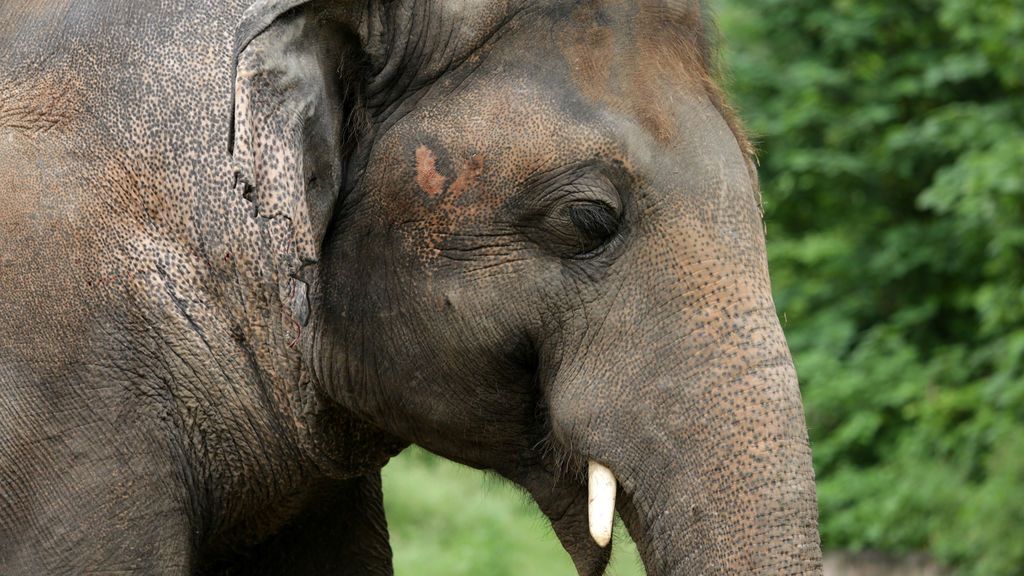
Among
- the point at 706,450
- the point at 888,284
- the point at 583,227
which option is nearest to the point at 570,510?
the point at 706,450

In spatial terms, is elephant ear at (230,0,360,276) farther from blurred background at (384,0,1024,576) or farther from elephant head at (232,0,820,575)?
blurred background at (384,0,1024,576)

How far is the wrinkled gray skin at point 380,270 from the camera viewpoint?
2.25 metres

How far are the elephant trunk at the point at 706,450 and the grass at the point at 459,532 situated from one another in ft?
14.9

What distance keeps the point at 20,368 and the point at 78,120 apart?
42 centimetres

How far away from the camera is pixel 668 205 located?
90.5 inches

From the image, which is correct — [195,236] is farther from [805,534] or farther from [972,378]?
[972,378]

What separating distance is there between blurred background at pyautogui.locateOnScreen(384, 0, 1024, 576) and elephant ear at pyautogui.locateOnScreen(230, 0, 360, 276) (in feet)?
14.6

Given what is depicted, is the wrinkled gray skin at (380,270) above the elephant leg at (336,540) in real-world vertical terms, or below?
above

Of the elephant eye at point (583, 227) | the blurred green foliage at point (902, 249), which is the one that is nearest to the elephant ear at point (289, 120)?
the elephant eye at point (583, 227)

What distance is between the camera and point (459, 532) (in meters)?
8.09

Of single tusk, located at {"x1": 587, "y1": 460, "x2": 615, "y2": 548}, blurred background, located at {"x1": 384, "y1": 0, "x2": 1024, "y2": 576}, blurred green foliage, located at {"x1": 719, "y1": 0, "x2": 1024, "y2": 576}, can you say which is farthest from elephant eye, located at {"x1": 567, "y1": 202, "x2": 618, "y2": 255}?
blurred green foliage, located at {"x1": 719, "y1": 0, "x2": 1024, "y2": 576}

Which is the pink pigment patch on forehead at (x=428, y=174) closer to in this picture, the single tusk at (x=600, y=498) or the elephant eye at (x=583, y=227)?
the elephant eye at (x=583, y=227)

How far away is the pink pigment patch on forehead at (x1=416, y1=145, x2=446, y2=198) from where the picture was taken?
2.37 metres

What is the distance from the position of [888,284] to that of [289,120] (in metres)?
6.87
